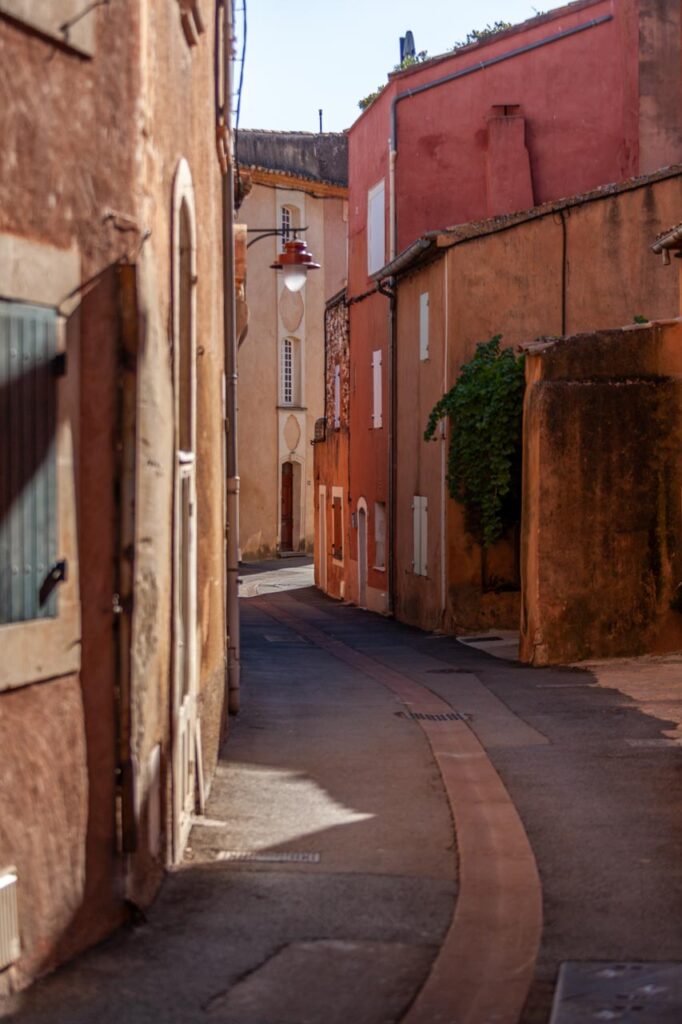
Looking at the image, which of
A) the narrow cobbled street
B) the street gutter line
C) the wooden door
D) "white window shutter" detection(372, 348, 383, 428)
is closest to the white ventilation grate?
the narrow cobbled street

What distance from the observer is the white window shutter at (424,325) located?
26.4 metres

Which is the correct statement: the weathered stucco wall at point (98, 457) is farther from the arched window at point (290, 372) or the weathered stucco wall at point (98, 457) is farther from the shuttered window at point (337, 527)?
the arched window at point (290, 372)

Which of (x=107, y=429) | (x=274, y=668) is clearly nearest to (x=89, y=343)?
(x=107, y=429)

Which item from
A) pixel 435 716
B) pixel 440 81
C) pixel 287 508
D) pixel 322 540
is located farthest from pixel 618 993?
pixel 287 508

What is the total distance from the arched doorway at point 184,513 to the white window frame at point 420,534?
1762 cm

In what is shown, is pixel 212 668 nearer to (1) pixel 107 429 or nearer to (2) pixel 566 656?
(1) pixel 107 429

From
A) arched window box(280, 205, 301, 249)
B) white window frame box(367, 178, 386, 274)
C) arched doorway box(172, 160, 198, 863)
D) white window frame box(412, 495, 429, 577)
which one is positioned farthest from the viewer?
arched window box(280, 205, 301, 249)

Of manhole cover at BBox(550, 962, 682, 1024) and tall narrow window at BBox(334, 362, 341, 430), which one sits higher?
tall narrow window at BBox(334, 362, 341, 430)

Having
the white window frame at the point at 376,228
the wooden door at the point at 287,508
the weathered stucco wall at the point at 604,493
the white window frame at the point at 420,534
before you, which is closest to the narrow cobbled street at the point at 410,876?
the weathered stucco wall at the point at 604,493

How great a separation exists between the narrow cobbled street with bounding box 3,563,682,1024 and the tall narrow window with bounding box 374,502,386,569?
1736 cm

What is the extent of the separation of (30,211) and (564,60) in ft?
81.7

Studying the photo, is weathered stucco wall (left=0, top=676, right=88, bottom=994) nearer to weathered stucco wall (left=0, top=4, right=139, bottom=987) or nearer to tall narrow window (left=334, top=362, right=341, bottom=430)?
weathered stucco wall (left=0, top=4, right=139, bottom=987)

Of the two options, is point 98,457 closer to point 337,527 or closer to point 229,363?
point 229,363

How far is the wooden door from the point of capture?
49.4m
